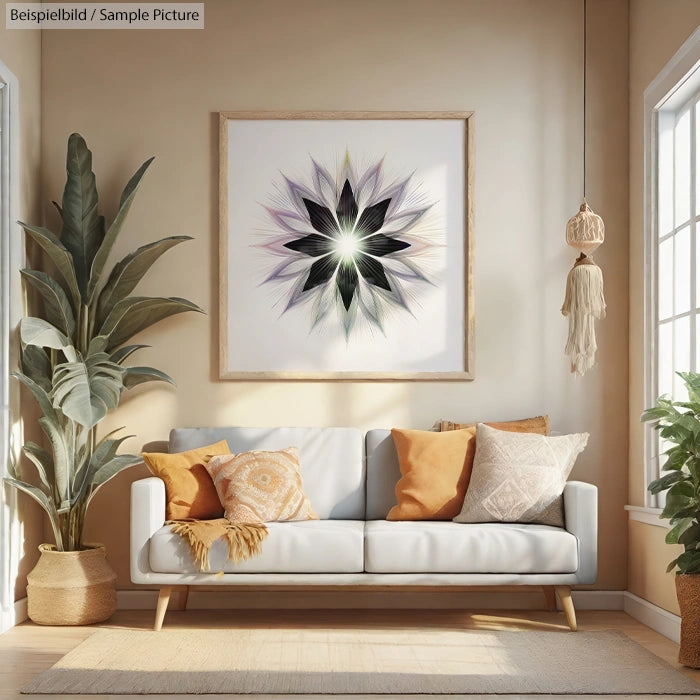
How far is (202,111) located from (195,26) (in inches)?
16.8

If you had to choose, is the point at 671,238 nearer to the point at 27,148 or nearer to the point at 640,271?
the point at 640,271

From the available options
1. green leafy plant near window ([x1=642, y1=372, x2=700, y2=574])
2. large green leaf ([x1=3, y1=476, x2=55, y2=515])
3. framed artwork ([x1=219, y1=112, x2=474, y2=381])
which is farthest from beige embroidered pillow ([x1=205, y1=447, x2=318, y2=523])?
green leafy plant near window ([x1=642, y1=372, x2=700, y2=574])

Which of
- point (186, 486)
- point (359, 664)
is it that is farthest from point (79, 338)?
point (359, 664)

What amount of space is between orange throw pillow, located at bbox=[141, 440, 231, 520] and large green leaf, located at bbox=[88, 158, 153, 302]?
0.85m

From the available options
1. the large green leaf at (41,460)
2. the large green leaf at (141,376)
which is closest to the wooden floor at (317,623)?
the large green leaf at (41,460)

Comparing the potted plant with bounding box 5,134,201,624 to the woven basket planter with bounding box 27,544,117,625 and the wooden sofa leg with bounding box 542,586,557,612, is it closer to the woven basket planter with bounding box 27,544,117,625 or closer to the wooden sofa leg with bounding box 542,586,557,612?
the woven basket planter with bounding box 27,544,117,625

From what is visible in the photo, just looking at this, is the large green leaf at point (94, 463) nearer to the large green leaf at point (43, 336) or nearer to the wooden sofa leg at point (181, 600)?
the large green leaf at point (43, 336)

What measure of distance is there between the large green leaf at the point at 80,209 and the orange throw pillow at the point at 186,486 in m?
0.86

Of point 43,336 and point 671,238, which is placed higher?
point 671,238

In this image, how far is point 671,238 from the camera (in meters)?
3.95

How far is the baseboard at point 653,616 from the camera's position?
11.7 feet

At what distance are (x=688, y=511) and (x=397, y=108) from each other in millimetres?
2372

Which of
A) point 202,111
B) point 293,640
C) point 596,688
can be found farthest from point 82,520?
point 596,688

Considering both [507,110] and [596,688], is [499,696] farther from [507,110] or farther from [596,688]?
[507,110]
